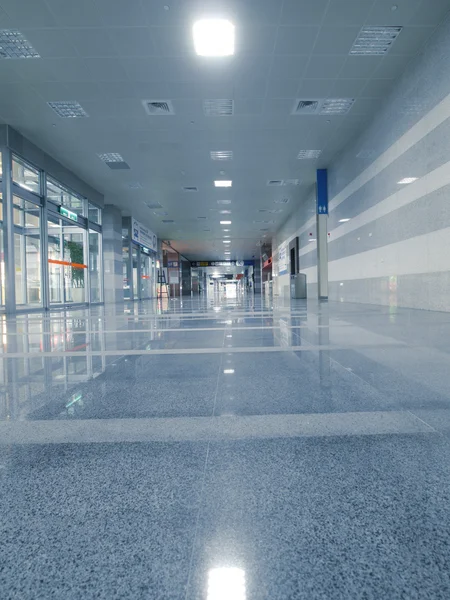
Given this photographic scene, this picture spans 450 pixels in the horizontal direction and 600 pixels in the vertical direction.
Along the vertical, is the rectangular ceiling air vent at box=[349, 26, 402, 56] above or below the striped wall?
above

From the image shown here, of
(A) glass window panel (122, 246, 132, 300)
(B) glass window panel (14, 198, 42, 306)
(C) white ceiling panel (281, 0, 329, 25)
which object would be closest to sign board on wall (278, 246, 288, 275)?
(A) glass window panel (122, 246, 132, 300)

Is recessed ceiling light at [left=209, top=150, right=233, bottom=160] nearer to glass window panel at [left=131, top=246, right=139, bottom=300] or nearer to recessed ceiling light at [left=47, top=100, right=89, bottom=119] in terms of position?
recessed ceiling light at [left=47, top=100, right=89, bottom=119]

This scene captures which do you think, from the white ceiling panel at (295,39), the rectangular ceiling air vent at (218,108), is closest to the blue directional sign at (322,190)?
the rectangular ceiling air vent at (218,108)

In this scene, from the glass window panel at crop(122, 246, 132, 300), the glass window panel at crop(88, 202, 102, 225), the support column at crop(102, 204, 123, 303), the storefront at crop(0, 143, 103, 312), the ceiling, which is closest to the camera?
the ceiling

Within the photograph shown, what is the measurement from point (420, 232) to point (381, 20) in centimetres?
381

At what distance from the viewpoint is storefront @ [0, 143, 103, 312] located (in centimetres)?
1015

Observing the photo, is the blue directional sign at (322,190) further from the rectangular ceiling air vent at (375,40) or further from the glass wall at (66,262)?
the glass wall at (66,262)

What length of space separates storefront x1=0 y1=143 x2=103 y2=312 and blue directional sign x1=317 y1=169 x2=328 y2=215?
955 cm

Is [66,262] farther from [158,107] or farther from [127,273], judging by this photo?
[158,107]

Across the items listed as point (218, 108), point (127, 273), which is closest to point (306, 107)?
point (218, 108)

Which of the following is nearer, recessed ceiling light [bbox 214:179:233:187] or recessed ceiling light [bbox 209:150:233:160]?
recessed ceiling light [bbox 209:150:233:160]

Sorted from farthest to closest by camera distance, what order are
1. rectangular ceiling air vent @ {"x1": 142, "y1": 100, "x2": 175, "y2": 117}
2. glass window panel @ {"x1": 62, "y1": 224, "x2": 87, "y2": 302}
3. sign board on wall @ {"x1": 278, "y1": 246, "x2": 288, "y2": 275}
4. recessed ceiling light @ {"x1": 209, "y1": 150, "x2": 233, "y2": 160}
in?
1. sign board on wall @ {"x1": 278, "y1": 246, "x2": 288, "y2": 275}
2. glass window panel @ {"x1": 62, "y1": 224, "x2": 87, "y2": 302}
3. recessed ceiling light @ {"x1": 209, "y1": 150, "x2": 233, "y2": 160}
4. rectangular ceiling air vent @ {"x1": 142, "y1": 100, "x2": 175, "y2": 117}

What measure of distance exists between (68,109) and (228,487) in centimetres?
1041

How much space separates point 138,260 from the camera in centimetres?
2347
